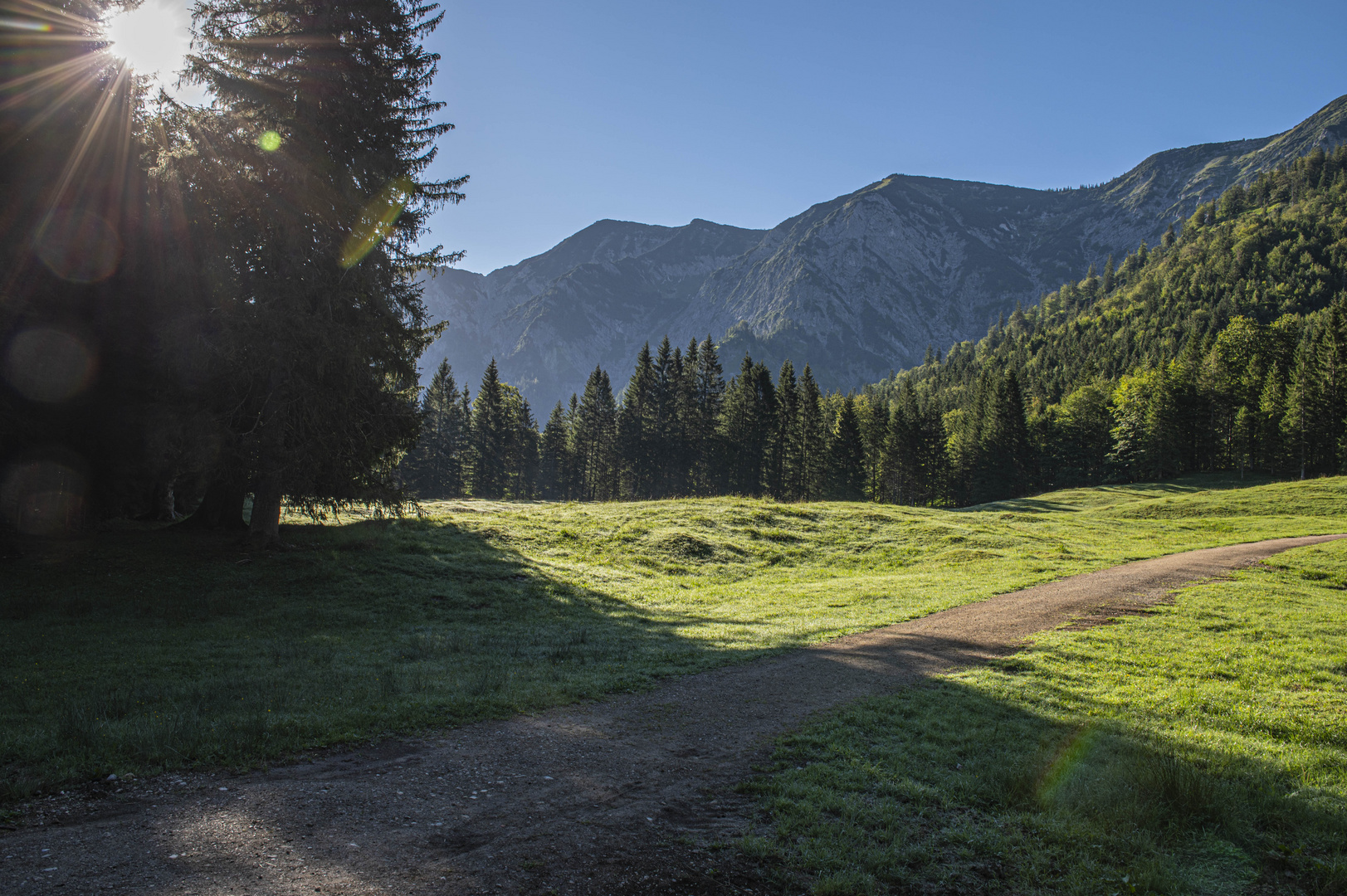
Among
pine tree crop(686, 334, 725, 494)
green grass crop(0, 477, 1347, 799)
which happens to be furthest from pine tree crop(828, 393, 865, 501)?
green grass crop(0, 477, 1347, 799)

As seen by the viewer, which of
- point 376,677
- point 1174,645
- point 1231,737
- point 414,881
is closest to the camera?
point 414,881

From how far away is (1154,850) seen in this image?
5.35 metres

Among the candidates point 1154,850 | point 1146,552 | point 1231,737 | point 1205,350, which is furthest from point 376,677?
point 1205,350

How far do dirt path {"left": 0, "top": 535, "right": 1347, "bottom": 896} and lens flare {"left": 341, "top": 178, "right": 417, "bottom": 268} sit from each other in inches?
710

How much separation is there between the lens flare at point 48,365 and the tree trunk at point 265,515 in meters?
5.32

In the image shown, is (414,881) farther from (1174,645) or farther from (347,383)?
(347,383)

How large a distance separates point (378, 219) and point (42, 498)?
13.0 metres

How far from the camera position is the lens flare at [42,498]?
1658 centimetres

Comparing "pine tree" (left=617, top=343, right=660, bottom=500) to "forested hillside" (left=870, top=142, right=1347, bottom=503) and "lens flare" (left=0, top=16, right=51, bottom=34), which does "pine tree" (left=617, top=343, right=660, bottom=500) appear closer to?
"forested hillside" (left=870, top=142, right=1347, bottom=503)

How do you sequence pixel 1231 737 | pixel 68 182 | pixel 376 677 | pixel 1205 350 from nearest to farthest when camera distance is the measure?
pixel 1231 737, pixel 376 677, pixel 68 182, pixel 1205 350

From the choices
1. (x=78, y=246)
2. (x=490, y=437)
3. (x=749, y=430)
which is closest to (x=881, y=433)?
(x=749, y=430)

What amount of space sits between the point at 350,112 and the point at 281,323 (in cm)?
781

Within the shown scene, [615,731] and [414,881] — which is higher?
[414,881]

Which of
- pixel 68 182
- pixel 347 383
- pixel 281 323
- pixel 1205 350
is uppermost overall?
pixel 1205 350
